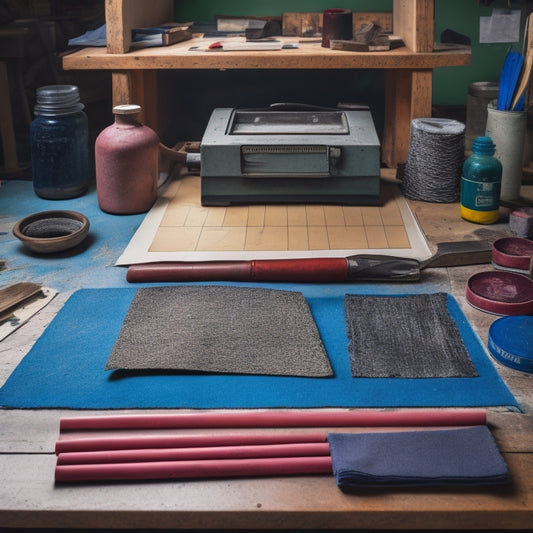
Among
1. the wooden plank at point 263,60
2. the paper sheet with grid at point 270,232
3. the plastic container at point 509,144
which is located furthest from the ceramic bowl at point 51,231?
the plastic container at point 509,144

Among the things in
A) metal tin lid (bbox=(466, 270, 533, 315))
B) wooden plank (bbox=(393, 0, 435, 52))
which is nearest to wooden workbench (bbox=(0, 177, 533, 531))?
metal tin lid (bbox=(466, 270, 533, 315))

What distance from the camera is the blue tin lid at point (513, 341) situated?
3.60 feet

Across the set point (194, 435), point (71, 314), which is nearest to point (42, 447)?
point (194, 435)

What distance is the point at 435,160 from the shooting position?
1776mm

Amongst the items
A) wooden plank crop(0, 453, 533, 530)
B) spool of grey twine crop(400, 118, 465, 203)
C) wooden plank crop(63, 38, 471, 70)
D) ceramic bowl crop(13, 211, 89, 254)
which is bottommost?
wooden plank crop(0, 453, 533, 530)

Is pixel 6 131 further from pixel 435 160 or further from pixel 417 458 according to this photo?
pixel 417 458

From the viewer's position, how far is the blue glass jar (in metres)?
1.83

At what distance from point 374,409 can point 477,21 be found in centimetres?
172

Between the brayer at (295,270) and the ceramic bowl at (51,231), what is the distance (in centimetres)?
21

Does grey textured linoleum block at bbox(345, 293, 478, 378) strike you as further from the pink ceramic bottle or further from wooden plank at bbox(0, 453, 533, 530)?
the pink ceramic bottle

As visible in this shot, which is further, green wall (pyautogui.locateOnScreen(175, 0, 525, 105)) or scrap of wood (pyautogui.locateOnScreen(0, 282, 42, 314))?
green wall (pyautogui.locateOnScreen(175, 0, 525, 105))

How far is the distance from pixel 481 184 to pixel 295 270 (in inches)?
20.6

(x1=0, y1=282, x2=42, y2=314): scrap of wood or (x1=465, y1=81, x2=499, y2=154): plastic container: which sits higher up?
(x1=465, y1=81, x2=499, y2=154): plastic container

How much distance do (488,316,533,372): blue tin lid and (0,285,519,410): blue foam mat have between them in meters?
0.02
